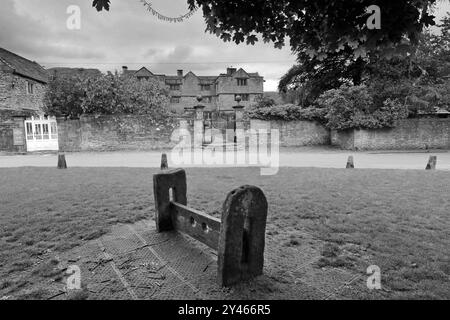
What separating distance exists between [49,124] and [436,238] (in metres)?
23.1

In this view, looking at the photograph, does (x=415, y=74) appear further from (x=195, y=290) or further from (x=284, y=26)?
(x=195, y=290)

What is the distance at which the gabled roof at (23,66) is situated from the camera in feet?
85.2

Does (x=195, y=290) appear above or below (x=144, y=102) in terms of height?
below

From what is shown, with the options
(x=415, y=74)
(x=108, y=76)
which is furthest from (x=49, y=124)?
(x=415, y=74)

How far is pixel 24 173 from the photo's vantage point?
9859 mm

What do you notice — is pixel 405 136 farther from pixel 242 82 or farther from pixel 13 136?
pixel 242 82

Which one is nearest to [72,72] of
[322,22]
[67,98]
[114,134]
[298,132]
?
[67,98]

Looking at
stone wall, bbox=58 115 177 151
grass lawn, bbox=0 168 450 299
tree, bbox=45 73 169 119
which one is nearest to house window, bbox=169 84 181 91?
tree, bbox=45 73 169 119

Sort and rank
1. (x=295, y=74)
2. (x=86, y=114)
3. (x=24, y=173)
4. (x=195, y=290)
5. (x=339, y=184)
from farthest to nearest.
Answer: (x=295, y=74) < (x=86, y=114) < (x=24, y=173) < (x=339, y=184) < (x=195, y=290)

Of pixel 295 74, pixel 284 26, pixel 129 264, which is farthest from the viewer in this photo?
pixel 295 74

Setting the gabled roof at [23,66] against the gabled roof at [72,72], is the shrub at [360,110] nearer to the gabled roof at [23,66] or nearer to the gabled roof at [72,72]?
the gabled roof at [72,72]

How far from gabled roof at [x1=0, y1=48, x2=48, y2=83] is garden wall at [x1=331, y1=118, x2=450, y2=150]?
93.1 ft

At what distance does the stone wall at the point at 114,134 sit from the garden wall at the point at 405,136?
12.0 metres

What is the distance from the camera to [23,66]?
1138 inches
